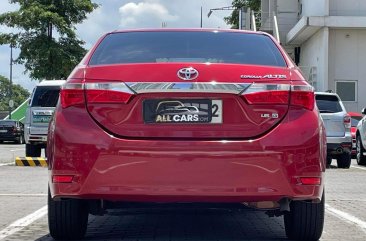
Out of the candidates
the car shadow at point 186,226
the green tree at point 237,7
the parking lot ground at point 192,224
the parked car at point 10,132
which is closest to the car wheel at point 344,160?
the parking lot ground at point 192,224

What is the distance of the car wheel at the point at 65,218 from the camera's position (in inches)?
203

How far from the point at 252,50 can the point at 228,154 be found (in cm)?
110

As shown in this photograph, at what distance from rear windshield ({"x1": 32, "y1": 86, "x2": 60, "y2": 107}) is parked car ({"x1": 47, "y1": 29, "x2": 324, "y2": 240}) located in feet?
37.2

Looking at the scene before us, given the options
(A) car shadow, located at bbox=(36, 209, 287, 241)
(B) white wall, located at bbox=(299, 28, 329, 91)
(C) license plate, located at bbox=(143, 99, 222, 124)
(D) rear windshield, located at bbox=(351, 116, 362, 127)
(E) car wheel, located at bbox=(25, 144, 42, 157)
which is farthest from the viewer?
(B) white wall, located at bbox=(299, 28, 329, 91)

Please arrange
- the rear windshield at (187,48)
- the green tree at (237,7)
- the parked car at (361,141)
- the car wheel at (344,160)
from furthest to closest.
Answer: the green tree at (237,7) → the parked car at (361,141) → the car wheel at (344,160) → the rear windshield at (187,48)

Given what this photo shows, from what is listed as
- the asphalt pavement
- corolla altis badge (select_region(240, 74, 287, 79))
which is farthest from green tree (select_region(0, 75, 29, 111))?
corolla altis badge (select_region(240, 74, 287, 79))

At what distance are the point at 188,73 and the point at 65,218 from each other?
1491 millimetres

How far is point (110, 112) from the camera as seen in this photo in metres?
4.63

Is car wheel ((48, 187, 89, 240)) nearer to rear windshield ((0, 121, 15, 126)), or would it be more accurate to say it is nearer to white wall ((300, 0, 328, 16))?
white wall ((300, 0, 328, 16))

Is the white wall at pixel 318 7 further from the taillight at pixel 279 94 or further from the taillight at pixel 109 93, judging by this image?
the taillight at pixel 109 93

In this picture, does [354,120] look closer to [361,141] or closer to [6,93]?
[361,141]

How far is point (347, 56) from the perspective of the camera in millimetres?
28938

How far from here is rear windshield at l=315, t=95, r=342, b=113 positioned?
14.3 m

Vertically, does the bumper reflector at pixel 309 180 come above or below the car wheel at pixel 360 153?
above
